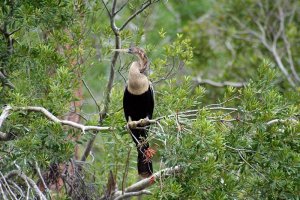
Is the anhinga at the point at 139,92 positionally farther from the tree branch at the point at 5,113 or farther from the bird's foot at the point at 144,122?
the tree branch at the point at 5,113

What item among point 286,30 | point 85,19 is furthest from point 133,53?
point 286,30

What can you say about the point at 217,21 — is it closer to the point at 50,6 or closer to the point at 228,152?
the point at 50,6

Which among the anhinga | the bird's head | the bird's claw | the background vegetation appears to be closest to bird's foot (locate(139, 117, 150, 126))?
the bird's claw

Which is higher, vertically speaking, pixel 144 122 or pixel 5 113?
pixel 5 113

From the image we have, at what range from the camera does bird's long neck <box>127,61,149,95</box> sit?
5.24 metres

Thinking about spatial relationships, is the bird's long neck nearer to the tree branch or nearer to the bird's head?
the bird's head

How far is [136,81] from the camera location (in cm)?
526

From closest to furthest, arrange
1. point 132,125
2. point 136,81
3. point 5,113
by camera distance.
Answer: point 5,113
point 132,125
point 136,81

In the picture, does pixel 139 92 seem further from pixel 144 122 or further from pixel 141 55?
pixel 144 122

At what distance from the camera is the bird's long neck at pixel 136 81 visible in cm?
524

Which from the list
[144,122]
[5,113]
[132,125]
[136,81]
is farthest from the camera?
[136,81]

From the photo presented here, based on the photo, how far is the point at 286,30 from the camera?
376 inches

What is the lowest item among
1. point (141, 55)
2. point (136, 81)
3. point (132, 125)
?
point (132, 125)

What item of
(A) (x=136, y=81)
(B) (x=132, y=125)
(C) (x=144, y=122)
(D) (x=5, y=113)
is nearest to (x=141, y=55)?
(A) (x=136, y=81)
